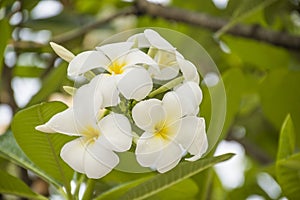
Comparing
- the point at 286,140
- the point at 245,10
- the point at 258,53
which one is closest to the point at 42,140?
the point at 286,140

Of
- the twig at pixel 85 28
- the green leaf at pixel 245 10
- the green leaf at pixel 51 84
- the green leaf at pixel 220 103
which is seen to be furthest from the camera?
the twig at pixel 85 28

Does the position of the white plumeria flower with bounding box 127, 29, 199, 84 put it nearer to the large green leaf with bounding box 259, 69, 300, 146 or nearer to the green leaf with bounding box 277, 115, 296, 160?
the green leaf with bounding box 277, 115, 296, 160

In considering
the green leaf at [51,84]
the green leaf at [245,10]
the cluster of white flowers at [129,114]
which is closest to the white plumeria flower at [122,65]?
the cluster of white flowers at [129,114]

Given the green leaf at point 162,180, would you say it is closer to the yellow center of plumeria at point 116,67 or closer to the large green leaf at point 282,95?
the yellow center of plumeria at point 116,67

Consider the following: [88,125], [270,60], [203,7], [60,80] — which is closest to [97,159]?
[88,125]

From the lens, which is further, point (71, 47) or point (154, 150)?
point (71, 47)

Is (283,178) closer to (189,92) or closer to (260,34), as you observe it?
(189,92)

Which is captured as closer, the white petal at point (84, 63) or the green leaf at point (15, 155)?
the white petal at point (84, 63)

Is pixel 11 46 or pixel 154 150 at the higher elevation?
pixel 154 150
